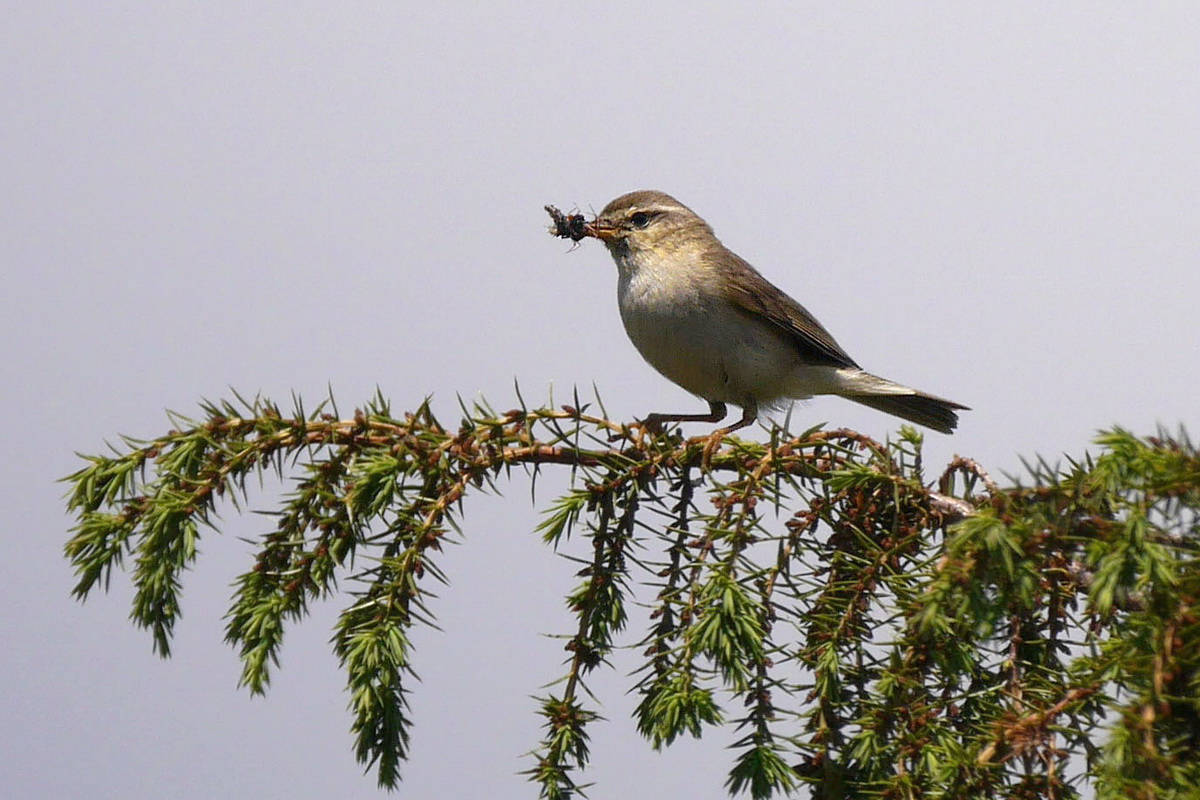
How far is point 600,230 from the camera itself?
7.05 meters

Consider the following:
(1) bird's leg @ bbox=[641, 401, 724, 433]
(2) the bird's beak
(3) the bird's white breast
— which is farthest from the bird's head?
(1) bird's leg @ bbox=[641, 401, 724, 433]

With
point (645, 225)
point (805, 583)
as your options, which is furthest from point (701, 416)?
point (805, 583)

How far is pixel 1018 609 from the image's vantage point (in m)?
2.69

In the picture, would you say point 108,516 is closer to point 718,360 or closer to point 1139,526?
point 1139,526

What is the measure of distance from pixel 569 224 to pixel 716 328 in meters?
1.35

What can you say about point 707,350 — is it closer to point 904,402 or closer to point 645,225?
point 645,225

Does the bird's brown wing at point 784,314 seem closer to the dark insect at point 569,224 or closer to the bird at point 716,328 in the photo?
the bird at point 716,328

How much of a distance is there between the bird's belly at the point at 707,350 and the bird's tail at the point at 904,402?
2.27 feet

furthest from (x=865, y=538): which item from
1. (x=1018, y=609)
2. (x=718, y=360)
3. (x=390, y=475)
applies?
(x=718, y=360)

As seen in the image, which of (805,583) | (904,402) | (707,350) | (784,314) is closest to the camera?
(805,583)

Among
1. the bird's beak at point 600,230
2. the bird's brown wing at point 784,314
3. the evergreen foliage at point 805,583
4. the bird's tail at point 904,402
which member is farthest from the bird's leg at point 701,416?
the evergreen foliage at point 805,583

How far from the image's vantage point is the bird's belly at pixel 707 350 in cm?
614

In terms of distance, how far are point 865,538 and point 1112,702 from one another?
2.57 ft

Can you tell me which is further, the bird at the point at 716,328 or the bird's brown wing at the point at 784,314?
the bird's brown wing at the point at 784,314
